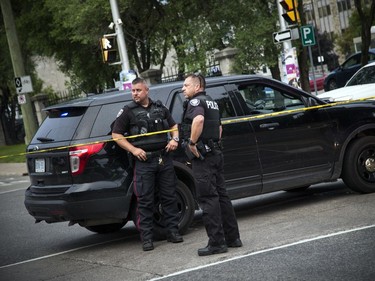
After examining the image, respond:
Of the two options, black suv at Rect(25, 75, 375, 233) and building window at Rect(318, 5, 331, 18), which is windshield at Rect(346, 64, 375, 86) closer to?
black suv at Rect(25, 75, 375, 233)

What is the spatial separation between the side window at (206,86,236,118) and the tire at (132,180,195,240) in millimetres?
1065

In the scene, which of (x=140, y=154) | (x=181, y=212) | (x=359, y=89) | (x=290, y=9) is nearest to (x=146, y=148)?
(x=140, y=154)

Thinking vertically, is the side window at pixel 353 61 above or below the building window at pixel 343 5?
below

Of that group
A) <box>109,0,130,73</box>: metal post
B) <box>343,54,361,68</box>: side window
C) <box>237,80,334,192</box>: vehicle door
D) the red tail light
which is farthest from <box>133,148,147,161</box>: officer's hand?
<box>343,54,361,68</box>: side window

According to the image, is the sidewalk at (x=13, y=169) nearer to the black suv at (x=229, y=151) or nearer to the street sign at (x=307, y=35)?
the street sign at (x=307, y=35)

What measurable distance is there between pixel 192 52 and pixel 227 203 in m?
18.2

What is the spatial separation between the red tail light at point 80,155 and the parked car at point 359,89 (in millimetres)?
6826

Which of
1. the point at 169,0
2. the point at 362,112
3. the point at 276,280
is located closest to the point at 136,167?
the point at 276,280

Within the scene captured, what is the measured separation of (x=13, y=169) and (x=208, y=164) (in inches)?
717

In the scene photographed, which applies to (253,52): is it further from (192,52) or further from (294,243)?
(294,243)

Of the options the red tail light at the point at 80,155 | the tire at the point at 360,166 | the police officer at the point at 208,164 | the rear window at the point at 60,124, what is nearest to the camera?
the police officer at the point at 208,164

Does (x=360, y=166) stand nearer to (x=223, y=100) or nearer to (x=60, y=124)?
(x=223, y=100)

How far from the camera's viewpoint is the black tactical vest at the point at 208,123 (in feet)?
24.1

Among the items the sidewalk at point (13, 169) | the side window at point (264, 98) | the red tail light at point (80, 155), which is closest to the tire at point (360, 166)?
the side window at point (264, 98)
